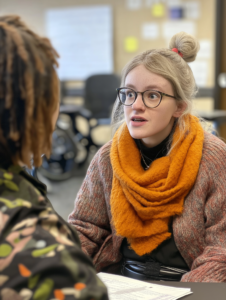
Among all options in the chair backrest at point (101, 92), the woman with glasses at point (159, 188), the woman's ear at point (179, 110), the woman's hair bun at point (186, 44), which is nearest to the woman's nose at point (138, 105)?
the woman with glasses at point (159, 188)

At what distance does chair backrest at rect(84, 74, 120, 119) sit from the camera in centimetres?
454

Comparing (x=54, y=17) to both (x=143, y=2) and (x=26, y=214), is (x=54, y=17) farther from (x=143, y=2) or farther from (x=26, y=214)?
(x=26, y=214)

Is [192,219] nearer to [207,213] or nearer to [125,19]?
[207,213]

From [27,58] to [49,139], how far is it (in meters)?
0.14

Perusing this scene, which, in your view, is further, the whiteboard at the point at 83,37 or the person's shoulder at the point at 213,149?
the whiteboard at the point at 83,37

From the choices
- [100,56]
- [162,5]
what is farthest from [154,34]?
[100,56]

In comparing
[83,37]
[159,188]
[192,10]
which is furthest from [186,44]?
[83,37]

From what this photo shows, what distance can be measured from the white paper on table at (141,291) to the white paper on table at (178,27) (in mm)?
4397

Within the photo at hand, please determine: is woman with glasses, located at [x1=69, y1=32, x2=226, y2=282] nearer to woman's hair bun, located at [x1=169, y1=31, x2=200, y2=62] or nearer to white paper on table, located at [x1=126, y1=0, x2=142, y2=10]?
woman's hair bun, located at [x1=169, y1=31, x2=200, y2=62]

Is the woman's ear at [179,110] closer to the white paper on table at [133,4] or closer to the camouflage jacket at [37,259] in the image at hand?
the camouflage jacket at [37,259]

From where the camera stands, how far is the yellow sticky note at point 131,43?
503cm

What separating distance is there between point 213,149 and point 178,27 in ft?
13.5

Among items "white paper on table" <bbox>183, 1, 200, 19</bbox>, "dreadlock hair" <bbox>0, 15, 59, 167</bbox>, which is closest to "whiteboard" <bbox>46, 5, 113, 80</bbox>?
"white paper on table" <bbox>183, 1, 200, 19</bbox>

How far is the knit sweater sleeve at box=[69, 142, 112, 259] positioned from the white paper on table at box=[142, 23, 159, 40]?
4055 mm
